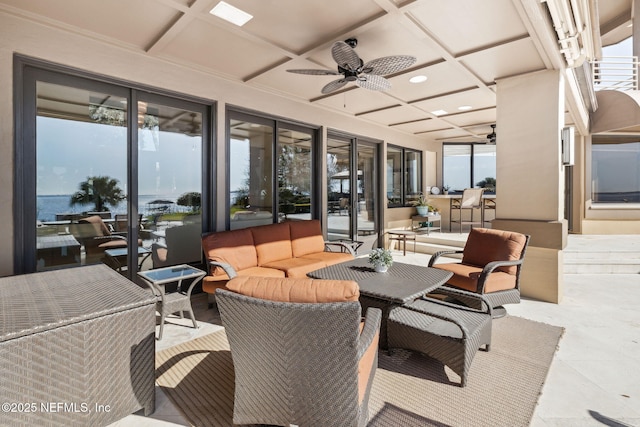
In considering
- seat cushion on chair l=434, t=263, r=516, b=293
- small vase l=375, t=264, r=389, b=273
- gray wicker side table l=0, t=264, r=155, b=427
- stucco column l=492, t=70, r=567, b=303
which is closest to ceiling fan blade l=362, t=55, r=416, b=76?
small vase l=375, t=264, r=389, b=273

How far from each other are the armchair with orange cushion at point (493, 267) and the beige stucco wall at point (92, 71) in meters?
3.25

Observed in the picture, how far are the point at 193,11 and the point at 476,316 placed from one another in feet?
11.8

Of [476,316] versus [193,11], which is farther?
[193,11]

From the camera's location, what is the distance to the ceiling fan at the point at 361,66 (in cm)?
313

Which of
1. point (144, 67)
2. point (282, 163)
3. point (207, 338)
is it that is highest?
point (144, 67)

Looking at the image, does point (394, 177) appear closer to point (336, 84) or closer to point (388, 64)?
point (336, 84)

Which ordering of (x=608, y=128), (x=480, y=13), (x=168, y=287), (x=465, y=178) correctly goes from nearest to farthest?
(x=480, y=13) < (x=168, y=287) < (x=608, y=128) < (x=465, y=178)

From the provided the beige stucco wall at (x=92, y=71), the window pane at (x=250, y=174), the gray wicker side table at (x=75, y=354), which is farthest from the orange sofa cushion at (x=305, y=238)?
the gray wicker side table at (x=75, y=354)

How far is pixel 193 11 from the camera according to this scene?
294cm

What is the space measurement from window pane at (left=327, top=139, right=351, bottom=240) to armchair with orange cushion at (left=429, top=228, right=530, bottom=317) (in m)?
2.92

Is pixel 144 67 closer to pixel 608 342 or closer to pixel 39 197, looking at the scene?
pixel 39 197

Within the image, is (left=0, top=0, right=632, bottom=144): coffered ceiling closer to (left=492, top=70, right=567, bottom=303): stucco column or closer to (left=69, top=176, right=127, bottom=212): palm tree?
(left=492, top=70, right=567, bottom=303): stucco column

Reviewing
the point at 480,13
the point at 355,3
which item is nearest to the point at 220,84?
the point at 355,3

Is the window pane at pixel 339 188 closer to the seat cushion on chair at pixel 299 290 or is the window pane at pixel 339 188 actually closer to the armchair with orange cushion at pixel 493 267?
the armchair with orange cushion at pixel 493 267
